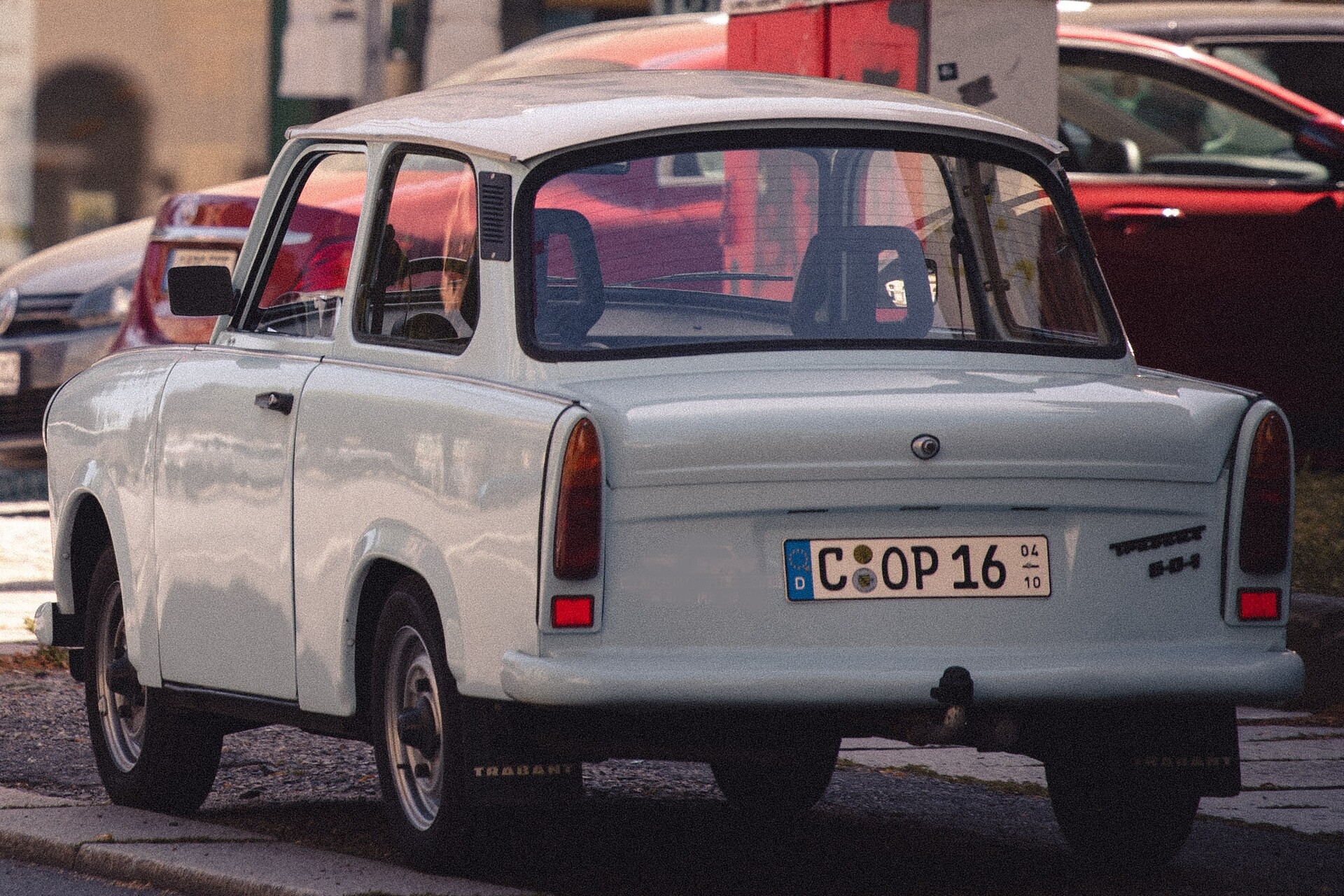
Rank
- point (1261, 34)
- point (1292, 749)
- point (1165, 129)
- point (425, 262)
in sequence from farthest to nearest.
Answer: point (1261, 34) → point (1165, 129) → point (1292, 749) → point (425, 262)

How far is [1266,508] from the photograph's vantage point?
527cm

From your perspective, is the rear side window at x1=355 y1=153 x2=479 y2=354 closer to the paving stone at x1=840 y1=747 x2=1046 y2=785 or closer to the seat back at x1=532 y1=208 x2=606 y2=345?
the seat back at x1=532 y1=208 x2=606 y2=345

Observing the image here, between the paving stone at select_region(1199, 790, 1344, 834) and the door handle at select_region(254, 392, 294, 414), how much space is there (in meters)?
2.50

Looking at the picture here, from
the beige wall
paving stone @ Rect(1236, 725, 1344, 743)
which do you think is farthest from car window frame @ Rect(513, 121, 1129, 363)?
the beige wall

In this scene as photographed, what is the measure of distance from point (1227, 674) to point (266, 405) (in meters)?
2.21

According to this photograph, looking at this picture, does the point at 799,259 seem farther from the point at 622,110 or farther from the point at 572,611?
the point at 572,611

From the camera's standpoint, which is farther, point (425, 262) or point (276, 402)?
point (276, 402)

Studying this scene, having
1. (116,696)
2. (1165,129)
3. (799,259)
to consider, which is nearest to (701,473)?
(799,259)

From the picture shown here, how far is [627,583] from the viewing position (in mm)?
4906

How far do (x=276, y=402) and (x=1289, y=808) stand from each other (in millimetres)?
2755

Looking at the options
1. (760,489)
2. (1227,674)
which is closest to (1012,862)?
(1227,674)

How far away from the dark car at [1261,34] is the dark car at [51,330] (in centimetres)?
499

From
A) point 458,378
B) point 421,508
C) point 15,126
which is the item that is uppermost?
point 15,126

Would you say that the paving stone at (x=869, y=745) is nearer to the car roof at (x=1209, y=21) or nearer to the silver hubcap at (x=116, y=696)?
the silver hubcap at (x=116, y=696)
